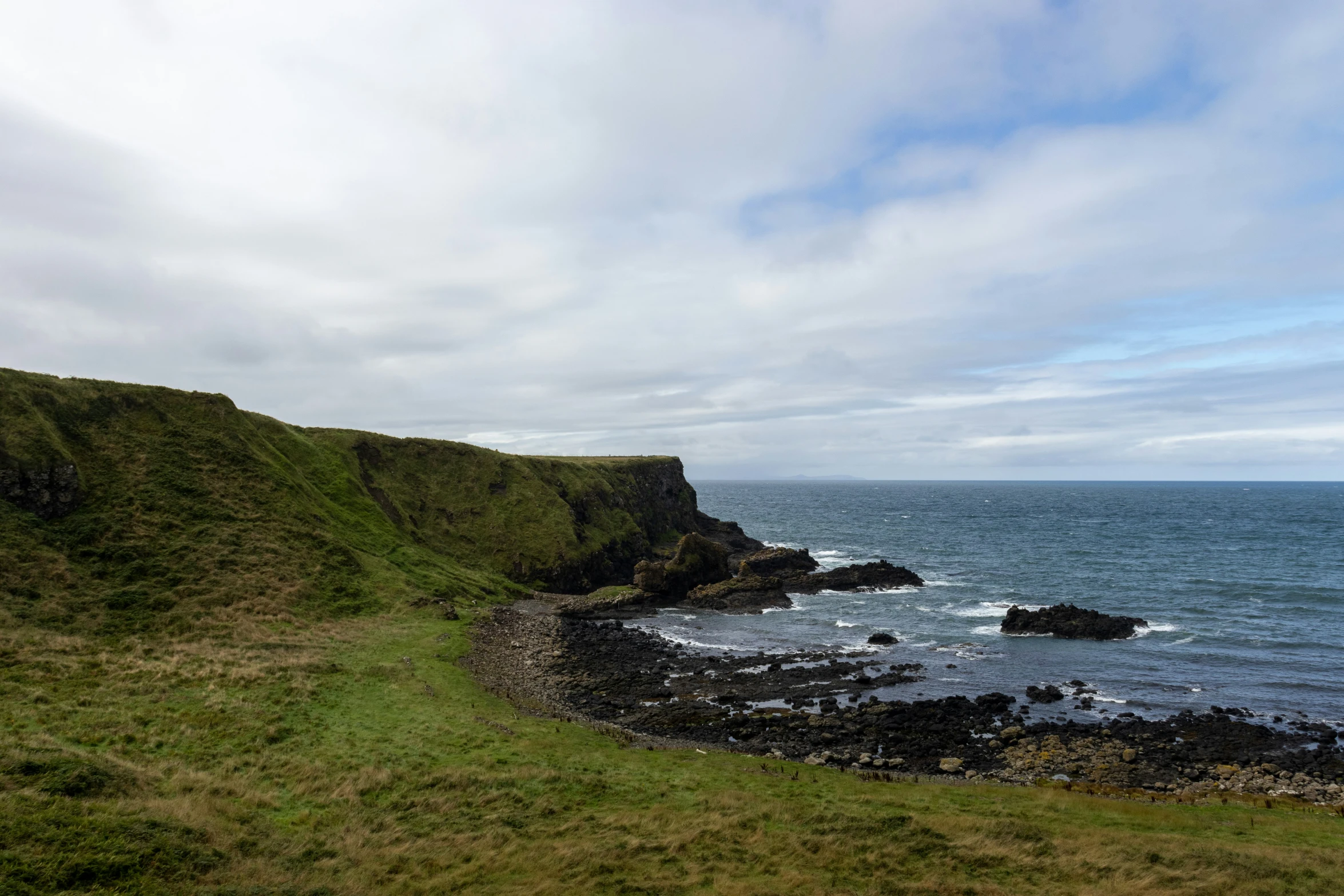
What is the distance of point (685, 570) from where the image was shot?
8162cm

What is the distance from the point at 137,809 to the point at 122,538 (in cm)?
3885

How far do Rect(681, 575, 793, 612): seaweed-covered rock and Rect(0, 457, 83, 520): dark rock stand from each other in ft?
182

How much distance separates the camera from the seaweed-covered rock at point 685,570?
261ft

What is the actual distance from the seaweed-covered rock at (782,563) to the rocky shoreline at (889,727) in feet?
130

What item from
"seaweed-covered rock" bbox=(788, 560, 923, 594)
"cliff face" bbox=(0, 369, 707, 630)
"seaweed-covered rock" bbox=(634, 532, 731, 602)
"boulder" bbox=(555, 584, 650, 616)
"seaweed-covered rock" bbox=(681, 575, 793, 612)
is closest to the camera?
"cliff face" bbox=(0, 369, 707, 630)

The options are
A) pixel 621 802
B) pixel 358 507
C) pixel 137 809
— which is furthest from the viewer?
pixel 358 507

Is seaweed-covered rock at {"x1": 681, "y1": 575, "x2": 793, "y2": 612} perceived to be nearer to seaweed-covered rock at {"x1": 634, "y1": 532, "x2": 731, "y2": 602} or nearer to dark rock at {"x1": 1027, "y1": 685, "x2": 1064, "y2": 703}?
seaweed-covered rock at {"x1": 634, "y1": 532, "x2": 731, "y2": 602}

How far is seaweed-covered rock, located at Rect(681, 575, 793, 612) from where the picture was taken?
75562 mm

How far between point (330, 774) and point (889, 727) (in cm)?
2866

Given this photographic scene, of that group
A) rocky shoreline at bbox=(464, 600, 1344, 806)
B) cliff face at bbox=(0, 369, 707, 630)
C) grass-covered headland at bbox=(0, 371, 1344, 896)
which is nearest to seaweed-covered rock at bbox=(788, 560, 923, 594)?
cliff face at bbox=(0, 369, 707, 630)

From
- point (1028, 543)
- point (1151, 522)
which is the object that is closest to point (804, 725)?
point (1028, 543)

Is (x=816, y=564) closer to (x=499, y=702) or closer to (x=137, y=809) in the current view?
(x=499, y=702)

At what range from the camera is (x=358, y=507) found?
7288 cm

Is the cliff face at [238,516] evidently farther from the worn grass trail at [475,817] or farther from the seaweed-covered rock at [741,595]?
the seaweed-covered rock at [741,595]
